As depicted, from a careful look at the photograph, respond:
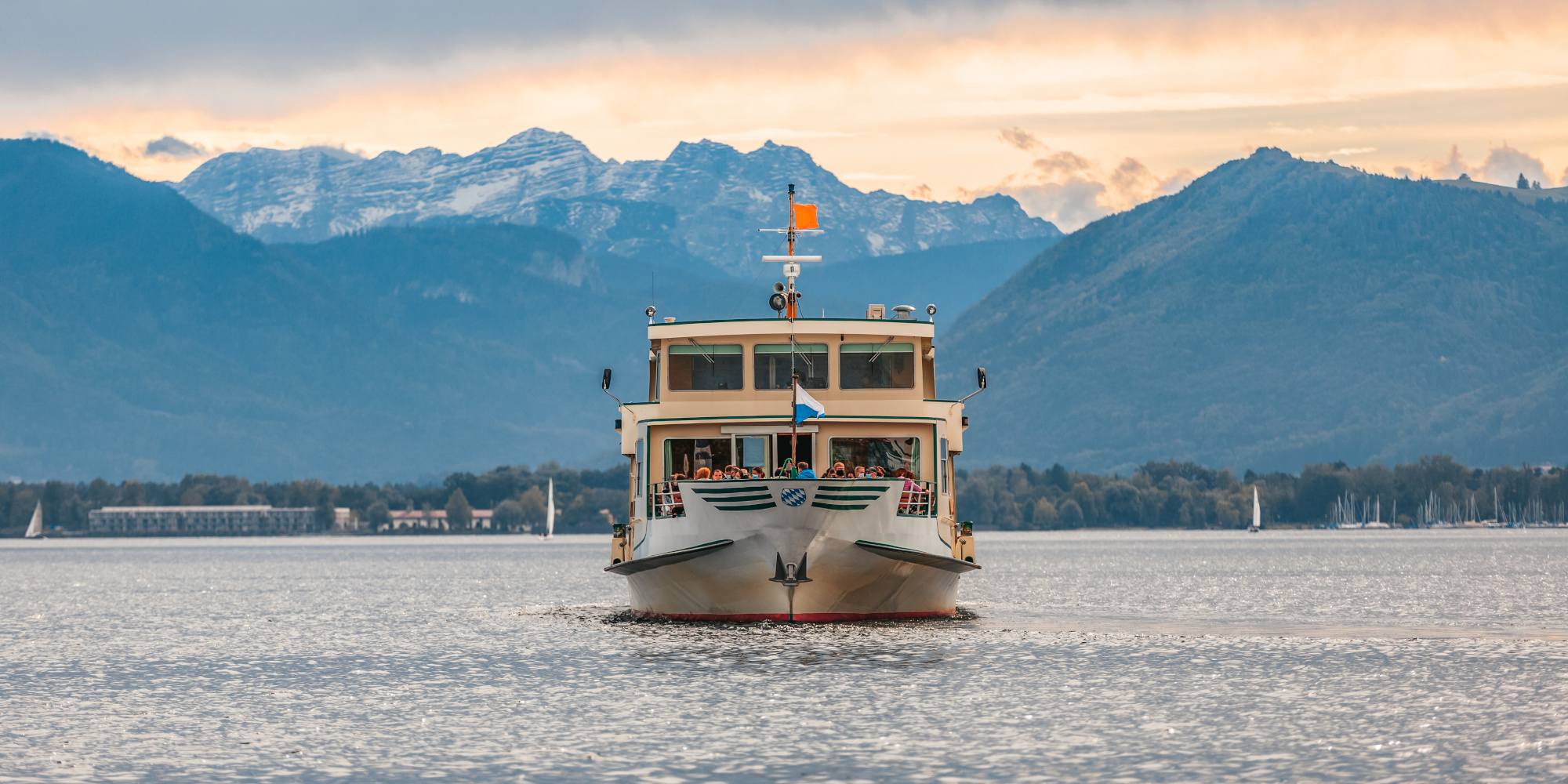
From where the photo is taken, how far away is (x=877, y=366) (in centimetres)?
5175

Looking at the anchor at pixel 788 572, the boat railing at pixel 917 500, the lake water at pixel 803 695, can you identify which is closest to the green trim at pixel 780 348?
the boat railing at pixel 917 500

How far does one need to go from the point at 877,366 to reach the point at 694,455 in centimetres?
555

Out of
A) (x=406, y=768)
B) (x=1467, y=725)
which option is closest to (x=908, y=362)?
(x=1467, y=725)

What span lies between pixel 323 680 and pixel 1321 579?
2848 inches

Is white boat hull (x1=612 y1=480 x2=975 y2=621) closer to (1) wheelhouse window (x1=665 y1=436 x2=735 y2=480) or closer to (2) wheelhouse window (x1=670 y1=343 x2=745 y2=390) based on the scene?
(1) wheelhouse window (x1=665 y1=436 x2=735 y2=480)

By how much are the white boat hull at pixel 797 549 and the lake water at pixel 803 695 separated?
3.04ft

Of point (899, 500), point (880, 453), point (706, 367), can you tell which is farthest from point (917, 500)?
point (706, 367)

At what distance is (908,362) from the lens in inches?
→ 2042

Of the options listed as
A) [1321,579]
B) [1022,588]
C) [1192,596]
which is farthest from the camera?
[1321,579]

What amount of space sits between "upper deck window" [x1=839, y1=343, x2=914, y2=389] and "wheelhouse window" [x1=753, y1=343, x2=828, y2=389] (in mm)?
513

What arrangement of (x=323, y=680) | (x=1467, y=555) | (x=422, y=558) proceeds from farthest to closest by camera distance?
(x=422, y=558) < (x=1467, y=555) < (x=323, y=680)

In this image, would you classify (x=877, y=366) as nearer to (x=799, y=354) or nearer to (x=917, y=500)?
(x=799, y=354)

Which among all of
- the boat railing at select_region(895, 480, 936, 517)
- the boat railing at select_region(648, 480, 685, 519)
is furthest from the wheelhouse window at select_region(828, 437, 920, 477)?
the boat railing at select_region(648, 480, 685, 519)

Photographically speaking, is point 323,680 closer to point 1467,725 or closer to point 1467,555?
point 1467,725
